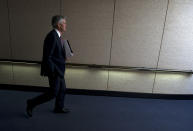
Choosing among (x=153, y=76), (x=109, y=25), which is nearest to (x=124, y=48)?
(x=109, y=25)

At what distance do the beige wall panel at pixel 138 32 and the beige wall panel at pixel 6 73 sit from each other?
234cm

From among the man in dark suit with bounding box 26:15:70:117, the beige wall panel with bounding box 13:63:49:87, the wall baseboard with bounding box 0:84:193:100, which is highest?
the man in dark suit with bounding box 26:15:70:117

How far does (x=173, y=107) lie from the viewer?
4188 mm

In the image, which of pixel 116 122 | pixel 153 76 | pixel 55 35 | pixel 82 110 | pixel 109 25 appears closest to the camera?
pixel 55 35

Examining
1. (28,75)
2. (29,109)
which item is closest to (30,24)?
(28,75)

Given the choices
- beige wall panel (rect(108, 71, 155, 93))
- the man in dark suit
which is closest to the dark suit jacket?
the man in dark suit

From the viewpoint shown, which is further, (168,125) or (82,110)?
(82,110)

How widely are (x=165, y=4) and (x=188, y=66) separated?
4.72ft

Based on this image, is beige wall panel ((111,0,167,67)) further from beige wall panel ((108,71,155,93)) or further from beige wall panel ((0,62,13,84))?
beige wall panel ((0,62,13,84))

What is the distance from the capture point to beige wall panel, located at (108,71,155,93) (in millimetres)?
4434

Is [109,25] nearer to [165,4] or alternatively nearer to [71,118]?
[165,4]

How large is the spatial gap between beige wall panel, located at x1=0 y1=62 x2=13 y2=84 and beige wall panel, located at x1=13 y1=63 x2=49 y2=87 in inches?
4.6

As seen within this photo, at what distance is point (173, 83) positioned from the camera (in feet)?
14.8

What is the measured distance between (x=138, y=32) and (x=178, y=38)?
2.81ft
